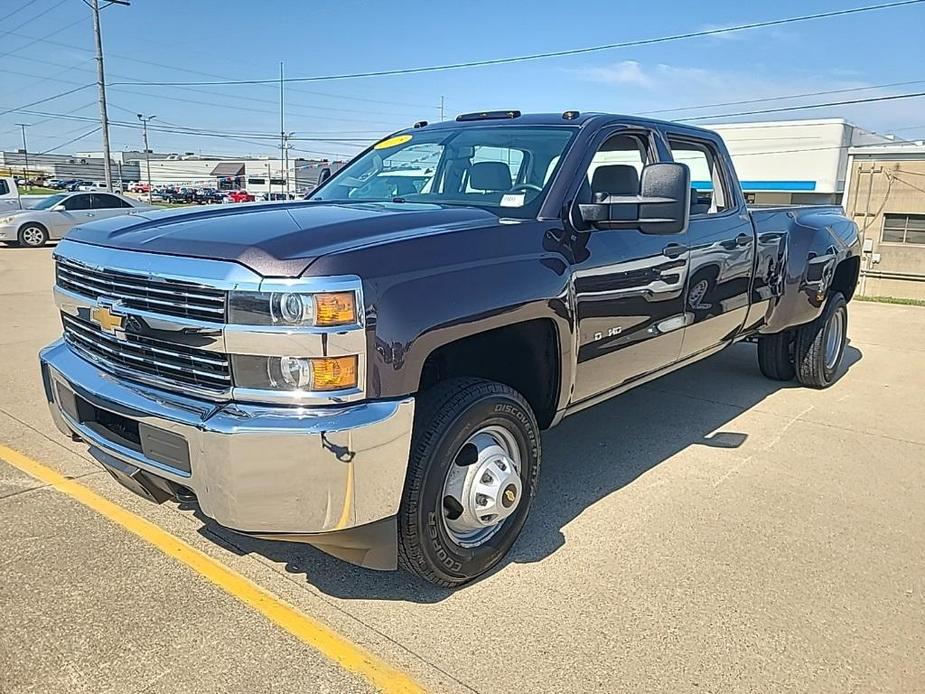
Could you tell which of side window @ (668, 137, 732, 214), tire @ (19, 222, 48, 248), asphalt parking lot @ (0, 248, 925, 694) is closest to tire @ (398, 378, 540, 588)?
asphalt parking lot @ (0, 248, 925, 694)

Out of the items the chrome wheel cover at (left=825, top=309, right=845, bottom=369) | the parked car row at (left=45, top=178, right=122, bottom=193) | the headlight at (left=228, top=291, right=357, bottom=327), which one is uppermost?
the headlight at (left=228, top=291, right=357, bottom=327)

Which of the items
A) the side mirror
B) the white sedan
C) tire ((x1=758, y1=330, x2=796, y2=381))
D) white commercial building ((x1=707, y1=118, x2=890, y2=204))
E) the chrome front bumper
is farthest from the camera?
white commercial building ((x1=707, y1=118, x2=890, y2=204))

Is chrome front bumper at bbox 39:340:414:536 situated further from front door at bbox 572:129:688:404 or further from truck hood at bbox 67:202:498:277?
front door at bbox 572:129:688:404

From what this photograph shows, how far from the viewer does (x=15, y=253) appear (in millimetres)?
17859

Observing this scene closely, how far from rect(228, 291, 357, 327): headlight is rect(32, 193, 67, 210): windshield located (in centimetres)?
2041

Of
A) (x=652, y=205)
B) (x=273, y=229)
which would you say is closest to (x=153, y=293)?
(x=273, y=229)

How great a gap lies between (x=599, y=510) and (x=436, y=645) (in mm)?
1445

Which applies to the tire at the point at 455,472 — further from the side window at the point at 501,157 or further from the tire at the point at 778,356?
the tire at the point at 778,356

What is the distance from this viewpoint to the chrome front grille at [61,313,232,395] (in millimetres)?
2592

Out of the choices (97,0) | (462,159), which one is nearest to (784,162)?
(97,0)

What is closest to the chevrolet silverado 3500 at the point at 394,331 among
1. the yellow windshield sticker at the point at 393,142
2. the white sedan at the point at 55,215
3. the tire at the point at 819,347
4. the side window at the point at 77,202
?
the yellow windshield sticker at the point at 393,142

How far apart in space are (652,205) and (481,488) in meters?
1.47

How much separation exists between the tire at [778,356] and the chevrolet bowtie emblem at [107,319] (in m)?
5.22

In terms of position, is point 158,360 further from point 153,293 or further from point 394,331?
point 394,331
